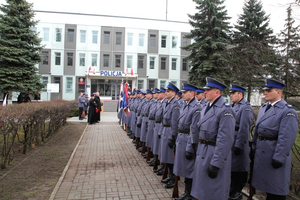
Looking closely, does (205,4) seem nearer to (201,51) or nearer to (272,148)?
(201,51)

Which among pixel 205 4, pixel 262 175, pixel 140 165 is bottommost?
pixel 140 165

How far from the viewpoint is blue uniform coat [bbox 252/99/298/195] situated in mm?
3506

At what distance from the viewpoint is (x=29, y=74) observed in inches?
896

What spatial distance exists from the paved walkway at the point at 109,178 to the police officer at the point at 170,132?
322 mm

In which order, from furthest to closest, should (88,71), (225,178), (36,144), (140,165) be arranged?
(88,71) → (36,144) → (140,165) → (225,178)

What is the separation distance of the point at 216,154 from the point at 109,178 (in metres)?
3.19

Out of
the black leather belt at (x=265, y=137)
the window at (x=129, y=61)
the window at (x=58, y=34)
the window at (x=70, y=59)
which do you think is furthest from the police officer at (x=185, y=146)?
the window at (x=58, y=34)

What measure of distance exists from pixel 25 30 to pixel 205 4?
54.3 feet

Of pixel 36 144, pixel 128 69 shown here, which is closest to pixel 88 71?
pixel 128 69

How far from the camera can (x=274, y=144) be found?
146 inches

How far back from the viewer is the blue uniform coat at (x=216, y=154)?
11.0ft

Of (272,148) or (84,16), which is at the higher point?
(84,16)

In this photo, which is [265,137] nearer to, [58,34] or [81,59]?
[81,59]

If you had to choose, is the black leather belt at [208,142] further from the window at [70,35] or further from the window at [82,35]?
the window at [70,35]
